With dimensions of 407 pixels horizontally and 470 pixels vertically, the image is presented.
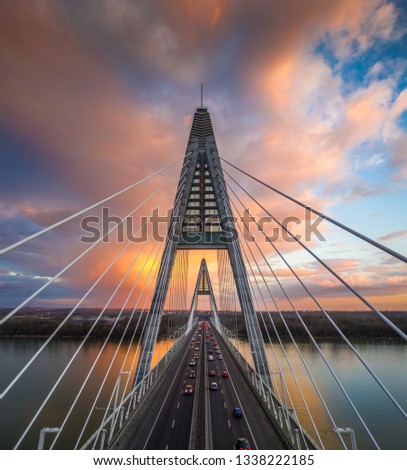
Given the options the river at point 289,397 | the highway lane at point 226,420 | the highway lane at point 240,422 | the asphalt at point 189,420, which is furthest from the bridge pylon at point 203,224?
the river at point 289,397

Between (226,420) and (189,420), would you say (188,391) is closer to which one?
(189,420)

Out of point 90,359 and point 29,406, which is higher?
point 90,359

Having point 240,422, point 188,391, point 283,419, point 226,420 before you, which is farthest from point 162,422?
point 188,391

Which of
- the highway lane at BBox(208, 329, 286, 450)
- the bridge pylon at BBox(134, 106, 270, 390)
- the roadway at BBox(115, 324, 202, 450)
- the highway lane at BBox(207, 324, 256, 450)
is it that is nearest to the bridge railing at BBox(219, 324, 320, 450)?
the highway lane at BBox(208, 329, 286, 450)

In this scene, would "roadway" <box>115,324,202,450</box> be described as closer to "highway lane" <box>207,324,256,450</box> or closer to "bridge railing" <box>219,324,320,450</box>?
"highway lane" <box>207,324,256,450</box>

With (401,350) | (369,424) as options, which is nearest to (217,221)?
(369,424)
